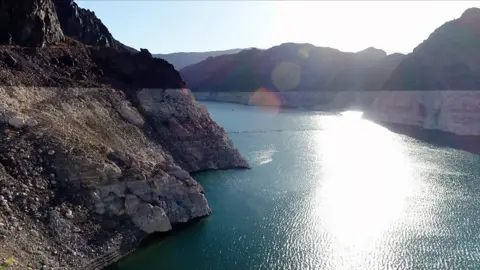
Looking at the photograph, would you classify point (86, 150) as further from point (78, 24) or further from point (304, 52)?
point (304, 52)

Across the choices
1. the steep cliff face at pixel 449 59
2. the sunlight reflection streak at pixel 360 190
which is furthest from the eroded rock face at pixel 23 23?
the steep cliff face at pixel 449 59

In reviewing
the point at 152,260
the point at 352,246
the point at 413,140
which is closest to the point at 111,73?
the point at 152,260

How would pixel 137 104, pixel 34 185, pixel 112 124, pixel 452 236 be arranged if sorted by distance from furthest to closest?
1. pixel 137 104
2. pixel 112 124
3. pixel 452 236
4. pixel 34 185

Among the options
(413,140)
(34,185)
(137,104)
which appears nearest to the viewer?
(34,185)

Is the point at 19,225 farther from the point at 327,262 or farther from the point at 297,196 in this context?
the point at 297,196

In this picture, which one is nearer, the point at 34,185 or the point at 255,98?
the point at 34,185

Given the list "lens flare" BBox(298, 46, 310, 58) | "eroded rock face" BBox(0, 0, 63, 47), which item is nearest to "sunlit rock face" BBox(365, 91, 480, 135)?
"eroded rock face" BBox(0, 0, 63, 47)

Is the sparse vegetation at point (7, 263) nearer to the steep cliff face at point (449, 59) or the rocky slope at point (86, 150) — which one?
the rocky slope at point (86, 150)
